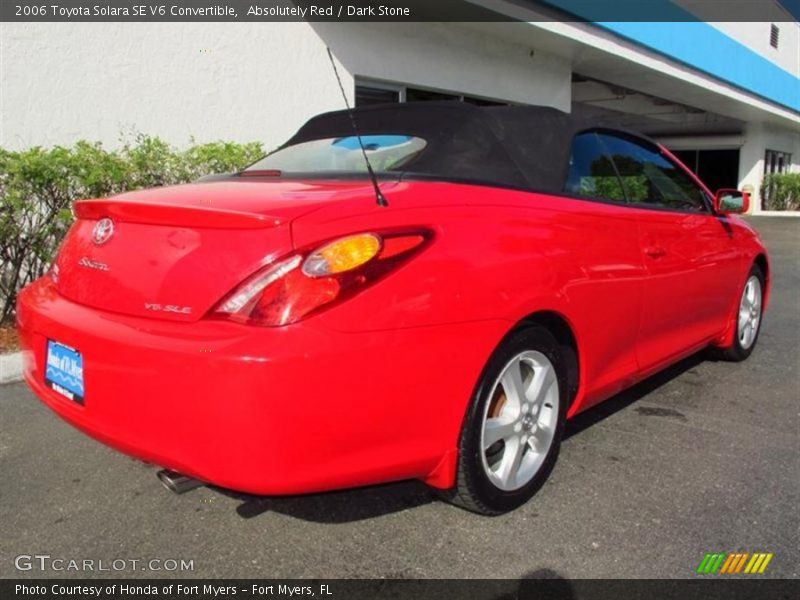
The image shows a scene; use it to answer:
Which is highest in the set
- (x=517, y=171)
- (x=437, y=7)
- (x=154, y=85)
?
(x=437, y=7)

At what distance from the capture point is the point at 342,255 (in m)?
2.03

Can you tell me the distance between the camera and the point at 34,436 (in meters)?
3.50

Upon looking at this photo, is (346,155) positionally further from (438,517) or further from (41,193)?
(41,193)

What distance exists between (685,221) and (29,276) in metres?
4.86

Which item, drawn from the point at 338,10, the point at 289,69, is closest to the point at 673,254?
the point at 289,69

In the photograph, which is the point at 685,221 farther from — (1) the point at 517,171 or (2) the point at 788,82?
(2) the point at 788,82

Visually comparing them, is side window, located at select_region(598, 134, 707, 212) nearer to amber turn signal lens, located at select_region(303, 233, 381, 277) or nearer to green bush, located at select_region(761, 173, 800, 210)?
amber turn signal lens, located at select_region(303, 233, 381, 277)

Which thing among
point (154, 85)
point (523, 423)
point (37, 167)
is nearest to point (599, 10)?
point (154, 85)

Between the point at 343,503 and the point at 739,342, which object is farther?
the point at 739,342

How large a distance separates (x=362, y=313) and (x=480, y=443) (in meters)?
0.74

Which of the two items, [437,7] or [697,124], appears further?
[697,124]

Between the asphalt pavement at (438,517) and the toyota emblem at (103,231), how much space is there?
1.10 metres

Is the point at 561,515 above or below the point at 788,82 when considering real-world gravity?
below

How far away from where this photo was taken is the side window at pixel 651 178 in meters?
3.55
